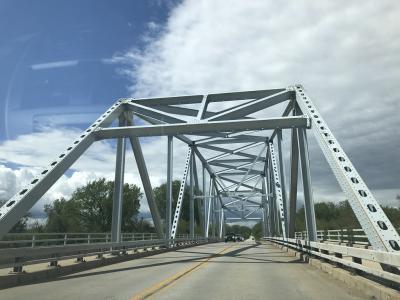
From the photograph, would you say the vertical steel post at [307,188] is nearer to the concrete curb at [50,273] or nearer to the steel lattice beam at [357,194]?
the steel lattice beam at [357,194]

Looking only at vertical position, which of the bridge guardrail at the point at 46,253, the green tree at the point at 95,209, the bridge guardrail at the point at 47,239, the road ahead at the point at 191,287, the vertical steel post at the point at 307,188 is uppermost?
the green tree at the point at 95,209

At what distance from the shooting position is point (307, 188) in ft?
61.4

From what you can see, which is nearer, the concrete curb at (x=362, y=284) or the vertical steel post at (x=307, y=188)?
the concrete curb at (x=362, y=284)

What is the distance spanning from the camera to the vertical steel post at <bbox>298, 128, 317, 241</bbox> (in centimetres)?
1775

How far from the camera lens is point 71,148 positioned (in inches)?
688

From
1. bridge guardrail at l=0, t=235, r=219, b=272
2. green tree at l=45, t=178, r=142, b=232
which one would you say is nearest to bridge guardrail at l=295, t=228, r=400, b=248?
bridge guardrail at l=0, t=235, r=219, b=272

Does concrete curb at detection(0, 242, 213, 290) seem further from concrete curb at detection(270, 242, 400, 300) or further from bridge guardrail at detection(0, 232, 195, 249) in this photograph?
concrete curb at detection(270, 242, 400, 300)

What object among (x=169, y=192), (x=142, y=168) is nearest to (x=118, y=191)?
(x=142, y=168)

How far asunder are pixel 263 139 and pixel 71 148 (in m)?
32.7

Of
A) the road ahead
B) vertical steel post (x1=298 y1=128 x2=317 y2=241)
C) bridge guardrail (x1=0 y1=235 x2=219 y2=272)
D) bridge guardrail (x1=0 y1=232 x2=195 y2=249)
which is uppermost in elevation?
vertical steel post (x1=298 y1=128 x2=317 y2=241)

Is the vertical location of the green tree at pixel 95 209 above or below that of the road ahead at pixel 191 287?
above

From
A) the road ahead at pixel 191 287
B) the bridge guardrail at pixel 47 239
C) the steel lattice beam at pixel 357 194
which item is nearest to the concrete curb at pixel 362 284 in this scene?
the road ahead at pixel 191 287

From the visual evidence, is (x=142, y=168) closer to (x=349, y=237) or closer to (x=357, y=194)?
(x=349, y=237)

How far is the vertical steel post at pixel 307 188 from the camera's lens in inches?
699
